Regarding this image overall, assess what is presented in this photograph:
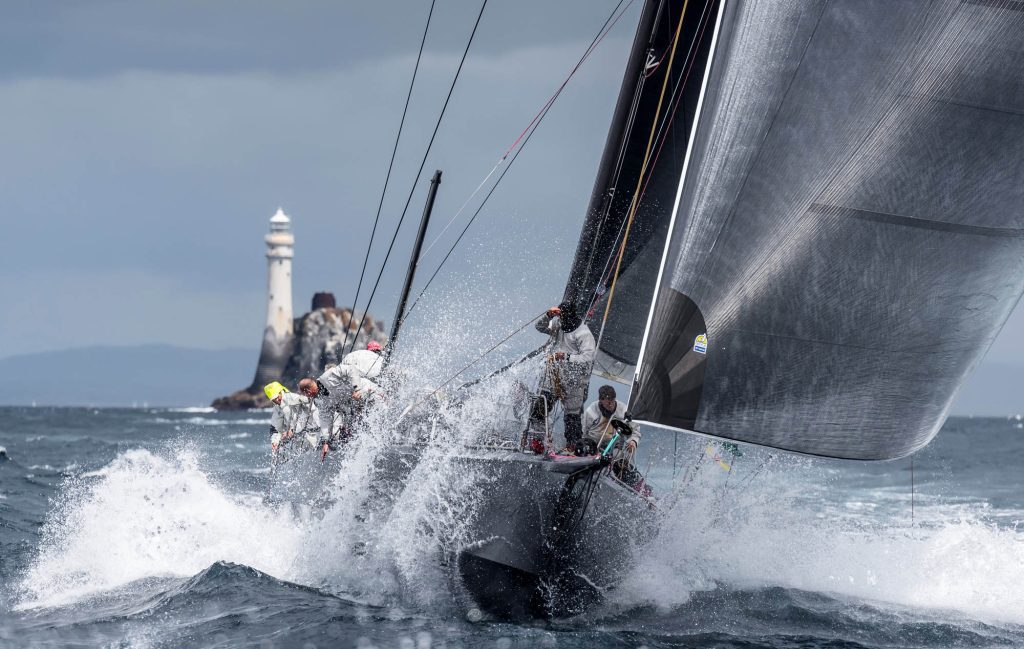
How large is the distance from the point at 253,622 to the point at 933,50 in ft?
17.3

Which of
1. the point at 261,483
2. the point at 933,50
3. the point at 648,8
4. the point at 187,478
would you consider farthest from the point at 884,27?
the point at 261,483

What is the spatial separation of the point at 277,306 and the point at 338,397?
224ft

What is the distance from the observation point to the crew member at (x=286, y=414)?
11.2m

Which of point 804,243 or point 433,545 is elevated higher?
point 804,243

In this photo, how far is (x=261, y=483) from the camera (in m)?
16.6

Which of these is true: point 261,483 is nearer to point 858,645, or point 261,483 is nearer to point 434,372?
point 434,372

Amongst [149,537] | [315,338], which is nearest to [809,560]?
[149,537]

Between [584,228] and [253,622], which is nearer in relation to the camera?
[253,622]

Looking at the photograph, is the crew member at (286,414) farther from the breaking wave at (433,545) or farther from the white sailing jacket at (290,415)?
the breaking wave at (433,545)

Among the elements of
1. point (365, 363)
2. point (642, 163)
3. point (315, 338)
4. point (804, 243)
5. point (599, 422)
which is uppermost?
point (315, 338)

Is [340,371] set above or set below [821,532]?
above

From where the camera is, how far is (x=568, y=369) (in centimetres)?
783

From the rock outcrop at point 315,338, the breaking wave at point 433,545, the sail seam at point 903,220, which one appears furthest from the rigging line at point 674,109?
the rock outcrop at point 315,338

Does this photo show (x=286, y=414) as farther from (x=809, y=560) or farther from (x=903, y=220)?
(x=903, y=220)
